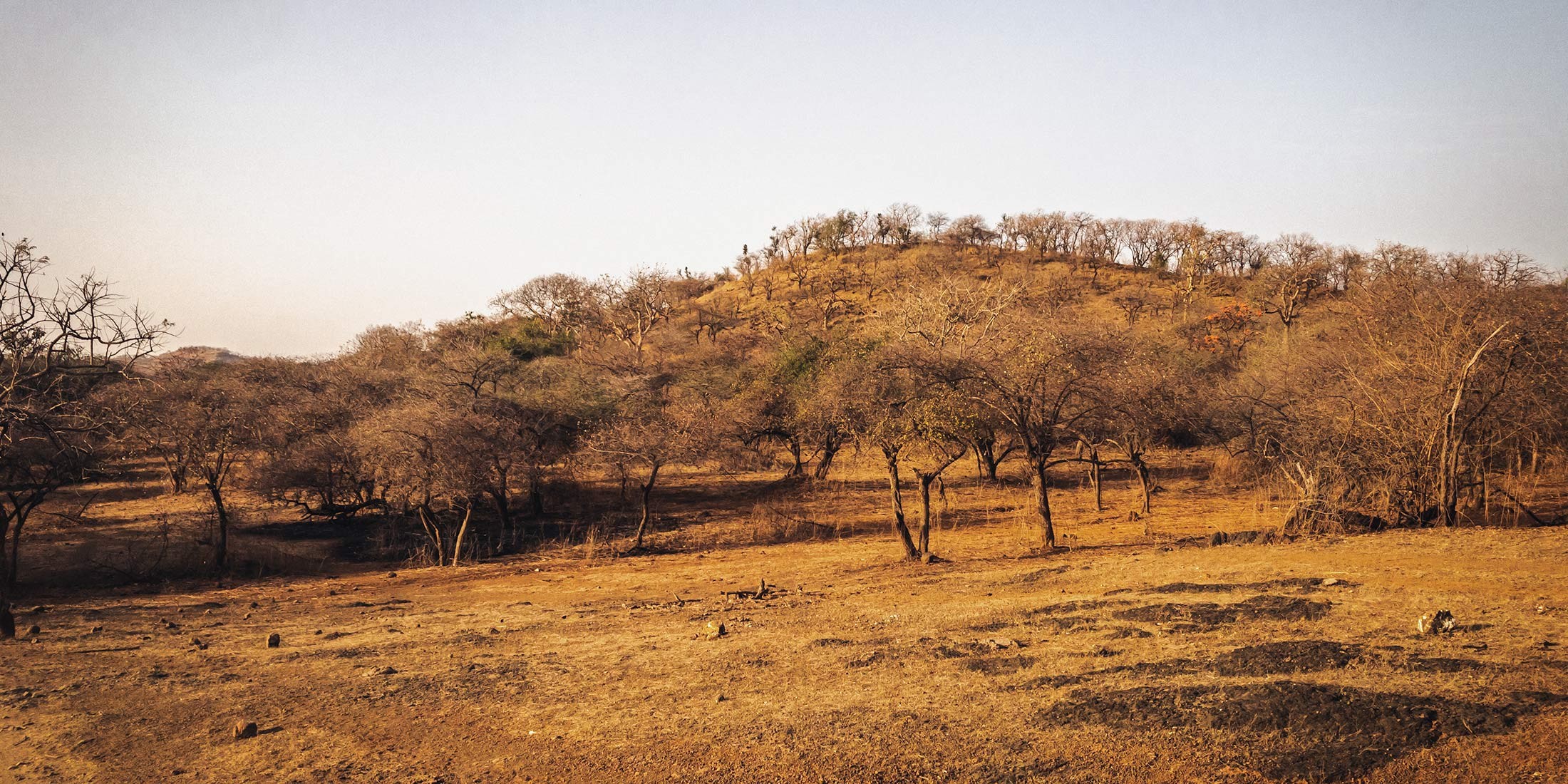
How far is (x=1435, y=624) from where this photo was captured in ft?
26.3

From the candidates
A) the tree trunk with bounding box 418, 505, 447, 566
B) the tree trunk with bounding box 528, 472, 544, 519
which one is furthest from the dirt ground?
the tree trunk with bounding box 528, 472, 544, 519

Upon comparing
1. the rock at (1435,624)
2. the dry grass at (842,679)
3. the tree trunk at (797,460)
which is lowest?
the dry grass at (842,679)

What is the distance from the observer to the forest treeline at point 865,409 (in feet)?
46.4

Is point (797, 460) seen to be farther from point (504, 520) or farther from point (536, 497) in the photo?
point (504, 520)

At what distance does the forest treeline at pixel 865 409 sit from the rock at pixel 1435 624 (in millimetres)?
6608

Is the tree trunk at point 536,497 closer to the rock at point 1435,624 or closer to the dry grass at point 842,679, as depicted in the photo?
the dry grass at point 842,679

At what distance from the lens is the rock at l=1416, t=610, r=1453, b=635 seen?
26.1ft

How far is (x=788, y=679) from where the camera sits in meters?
8.41

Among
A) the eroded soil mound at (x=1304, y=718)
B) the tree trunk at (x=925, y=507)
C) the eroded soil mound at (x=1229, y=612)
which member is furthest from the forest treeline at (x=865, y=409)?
the eroded soil mound at (x=1304, y=718)

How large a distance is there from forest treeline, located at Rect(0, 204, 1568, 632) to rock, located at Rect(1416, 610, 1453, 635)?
661 centimetres

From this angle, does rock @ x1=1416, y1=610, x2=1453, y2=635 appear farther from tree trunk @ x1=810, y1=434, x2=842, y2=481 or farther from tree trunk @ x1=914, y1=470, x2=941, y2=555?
tree trunk @ x1=810, y1=434, x2=842, y2=481

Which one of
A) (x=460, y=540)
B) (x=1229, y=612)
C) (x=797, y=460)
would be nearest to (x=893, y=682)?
(x=1229, y=612)

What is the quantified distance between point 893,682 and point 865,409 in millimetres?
9162

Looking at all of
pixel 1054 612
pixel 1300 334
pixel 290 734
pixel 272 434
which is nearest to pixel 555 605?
pixel 290 734
